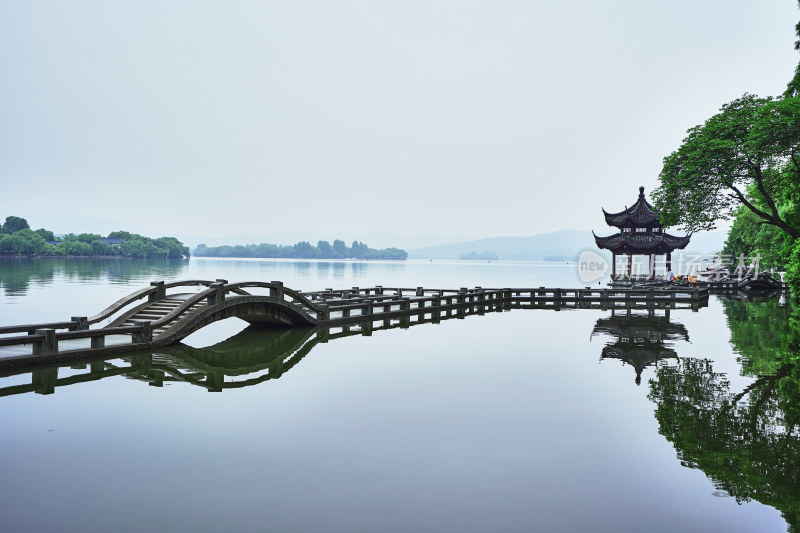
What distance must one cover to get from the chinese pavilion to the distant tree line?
356ft

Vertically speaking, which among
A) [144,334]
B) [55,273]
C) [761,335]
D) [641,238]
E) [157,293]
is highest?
[641,238]

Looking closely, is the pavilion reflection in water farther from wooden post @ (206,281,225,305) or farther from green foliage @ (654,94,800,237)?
wooden post @ (206,281,225,305)

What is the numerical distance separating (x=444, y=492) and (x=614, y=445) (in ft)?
8.53

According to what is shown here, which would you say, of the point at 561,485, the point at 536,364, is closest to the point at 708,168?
the point at 536,364

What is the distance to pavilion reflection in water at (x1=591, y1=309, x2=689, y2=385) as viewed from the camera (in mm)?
12898

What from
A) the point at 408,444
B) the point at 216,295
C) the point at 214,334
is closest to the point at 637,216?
the point at 214,334

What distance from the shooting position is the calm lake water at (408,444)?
4859 millimetres

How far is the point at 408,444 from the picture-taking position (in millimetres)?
6711

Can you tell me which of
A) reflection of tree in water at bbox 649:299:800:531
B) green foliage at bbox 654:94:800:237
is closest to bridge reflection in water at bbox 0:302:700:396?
reflection of tree in water at bbox 649:299:800:531

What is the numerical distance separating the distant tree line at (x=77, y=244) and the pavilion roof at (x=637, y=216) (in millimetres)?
109031

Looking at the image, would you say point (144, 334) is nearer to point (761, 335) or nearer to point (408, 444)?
point (408, 444)

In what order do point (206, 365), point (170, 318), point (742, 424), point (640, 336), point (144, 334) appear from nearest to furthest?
point (742, 424) < point (206, 365) < point (144, 334) < point (170, 318) < point (640, 336)

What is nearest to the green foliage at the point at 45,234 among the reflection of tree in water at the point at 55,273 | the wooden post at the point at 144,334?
the reflection of tree in water at the point at 55,273

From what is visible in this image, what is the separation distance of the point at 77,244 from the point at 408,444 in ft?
429
